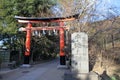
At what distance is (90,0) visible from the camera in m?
23.6

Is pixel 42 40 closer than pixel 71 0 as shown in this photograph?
No

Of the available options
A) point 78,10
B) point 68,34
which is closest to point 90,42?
point 68,34

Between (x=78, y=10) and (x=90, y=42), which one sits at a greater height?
(x=78, y=10)

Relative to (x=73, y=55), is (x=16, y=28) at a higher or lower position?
higher

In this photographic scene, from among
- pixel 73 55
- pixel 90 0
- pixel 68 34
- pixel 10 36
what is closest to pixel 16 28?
pixel 10 36

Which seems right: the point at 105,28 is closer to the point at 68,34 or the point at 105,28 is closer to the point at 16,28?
the point at 68,34

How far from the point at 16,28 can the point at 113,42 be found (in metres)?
11.0

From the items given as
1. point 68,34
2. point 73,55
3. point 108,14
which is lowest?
point 73,55

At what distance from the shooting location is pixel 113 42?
27.3 meters

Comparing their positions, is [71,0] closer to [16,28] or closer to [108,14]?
[108,14]

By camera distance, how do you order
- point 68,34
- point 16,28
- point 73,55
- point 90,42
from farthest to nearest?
point 16,28, point 68,34, point 90,42, point 73,55

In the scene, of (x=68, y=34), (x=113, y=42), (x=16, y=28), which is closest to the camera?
(x=68, y=34)

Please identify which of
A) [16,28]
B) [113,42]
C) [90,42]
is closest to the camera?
[90,42]

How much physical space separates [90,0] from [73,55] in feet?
28.2
